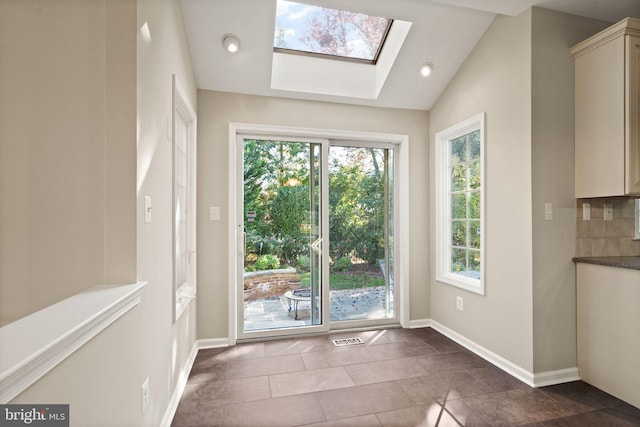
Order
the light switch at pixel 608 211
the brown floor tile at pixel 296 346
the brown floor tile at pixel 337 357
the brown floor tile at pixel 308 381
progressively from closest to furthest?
the brown floor tile at pixel 308 381, the light switch at pixel 608 211, the brown floor tile at pixel 337 357, the brown floor tile at pixel 296 346

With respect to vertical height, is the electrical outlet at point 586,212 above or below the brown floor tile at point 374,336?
above

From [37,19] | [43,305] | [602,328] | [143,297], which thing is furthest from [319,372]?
[37,19]

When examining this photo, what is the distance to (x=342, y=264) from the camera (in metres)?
3.38

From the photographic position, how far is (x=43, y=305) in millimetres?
1308

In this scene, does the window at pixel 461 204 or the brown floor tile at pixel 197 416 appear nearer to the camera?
the brown floor tile at pixel 197 416

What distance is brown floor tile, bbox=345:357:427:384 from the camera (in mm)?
2326

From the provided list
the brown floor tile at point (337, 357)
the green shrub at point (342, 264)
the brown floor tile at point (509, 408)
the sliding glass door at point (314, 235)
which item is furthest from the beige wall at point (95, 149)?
the green shrub at point (342, 264)

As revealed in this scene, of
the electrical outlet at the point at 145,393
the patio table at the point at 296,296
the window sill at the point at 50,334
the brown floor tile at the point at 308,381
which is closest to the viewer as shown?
the window sill at the point at 50,334

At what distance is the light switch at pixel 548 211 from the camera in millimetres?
2266

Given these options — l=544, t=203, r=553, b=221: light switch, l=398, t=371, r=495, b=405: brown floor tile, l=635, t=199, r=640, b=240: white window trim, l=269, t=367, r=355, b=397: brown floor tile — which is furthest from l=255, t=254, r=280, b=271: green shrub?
l=635, t=199, r=640, b=240: white window trim

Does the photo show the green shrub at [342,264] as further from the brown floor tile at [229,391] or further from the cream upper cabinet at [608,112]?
the cream upper cabinet at [608,112]

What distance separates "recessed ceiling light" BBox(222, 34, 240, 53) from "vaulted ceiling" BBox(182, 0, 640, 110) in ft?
0.12

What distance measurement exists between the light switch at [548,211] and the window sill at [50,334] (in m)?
2.58

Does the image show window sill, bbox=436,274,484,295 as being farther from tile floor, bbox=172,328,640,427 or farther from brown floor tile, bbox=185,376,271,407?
brown floor tile, bbox=185,376,271,407
